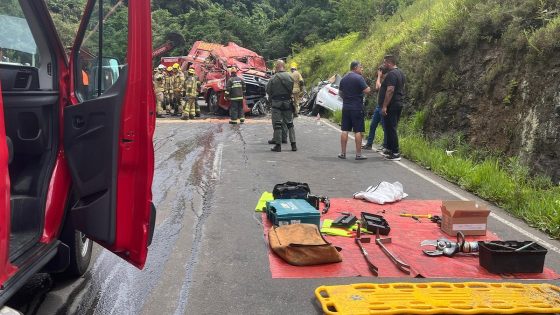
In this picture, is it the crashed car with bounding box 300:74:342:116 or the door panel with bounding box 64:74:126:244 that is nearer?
the door panel with bounding box 64:74:126:244

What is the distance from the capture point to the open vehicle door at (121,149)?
319cm

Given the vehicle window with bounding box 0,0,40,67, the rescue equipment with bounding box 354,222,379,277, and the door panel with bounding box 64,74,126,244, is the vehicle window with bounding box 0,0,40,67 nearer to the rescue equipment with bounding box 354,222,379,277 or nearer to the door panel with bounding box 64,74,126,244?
the door panel with bounding box 64,74,126,244

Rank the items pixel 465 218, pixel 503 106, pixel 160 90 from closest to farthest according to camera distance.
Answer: pixel 465 218 < pixel 503 106 < pixel 160 90

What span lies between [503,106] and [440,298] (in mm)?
6840

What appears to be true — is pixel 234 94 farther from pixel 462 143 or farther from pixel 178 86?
pixel 462 143

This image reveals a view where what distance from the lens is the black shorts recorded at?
1033 centimetres

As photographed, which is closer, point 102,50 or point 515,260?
point 102,50

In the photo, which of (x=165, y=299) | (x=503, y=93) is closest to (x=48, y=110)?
(x=165, y=299)

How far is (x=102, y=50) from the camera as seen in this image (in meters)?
3.78

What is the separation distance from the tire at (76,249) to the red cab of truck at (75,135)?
2 centimetres

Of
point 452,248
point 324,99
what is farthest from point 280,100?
point 324,99

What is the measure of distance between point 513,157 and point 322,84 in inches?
480

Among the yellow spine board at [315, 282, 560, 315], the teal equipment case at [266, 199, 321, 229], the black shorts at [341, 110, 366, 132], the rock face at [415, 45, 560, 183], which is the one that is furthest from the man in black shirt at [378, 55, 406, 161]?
the yellow spine board at [315, 282, 560, 315]

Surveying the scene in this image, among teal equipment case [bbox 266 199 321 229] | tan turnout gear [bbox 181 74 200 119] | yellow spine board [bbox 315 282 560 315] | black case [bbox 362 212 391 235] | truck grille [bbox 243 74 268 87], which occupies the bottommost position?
yellow spine board [bbox 315 282 560 315]
